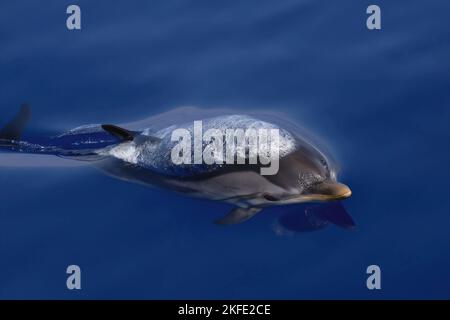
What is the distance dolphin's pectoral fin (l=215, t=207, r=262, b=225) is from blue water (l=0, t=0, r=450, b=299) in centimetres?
8

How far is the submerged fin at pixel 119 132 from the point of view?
8016 mm

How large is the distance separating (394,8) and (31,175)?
564 cm

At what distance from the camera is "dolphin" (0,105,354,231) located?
725cm

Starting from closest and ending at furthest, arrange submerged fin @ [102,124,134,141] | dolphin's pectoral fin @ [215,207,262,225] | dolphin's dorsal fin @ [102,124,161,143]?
dolphin's pectoral fin @ [215,207,262,225]
submerged fin @ [102,124,134,141]
dolphin's dorsal fin @ [102,124,161,143]

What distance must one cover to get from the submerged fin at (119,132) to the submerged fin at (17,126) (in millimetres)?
1466

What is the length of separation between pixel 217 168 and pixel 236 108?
1.76m

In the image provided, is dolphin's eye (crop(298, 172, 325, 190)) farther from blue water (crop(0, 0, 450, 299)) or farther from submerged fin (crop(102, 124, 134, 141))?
submerged fin (crop(102, 124, 134, 141))

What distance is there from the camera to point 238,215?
291 inches

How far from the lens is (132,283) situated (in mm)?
6812

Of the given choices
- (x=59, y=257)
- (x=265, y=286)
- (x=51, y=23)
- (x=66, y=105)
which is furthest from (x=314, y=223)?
(x=51, y=23)

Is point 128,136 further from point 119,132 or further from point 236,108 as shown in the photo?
point 236,108

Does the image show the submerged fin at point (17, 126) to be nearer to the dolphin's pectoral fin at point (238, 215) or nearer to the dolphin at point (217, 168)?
the dolphin at point (217, 168)

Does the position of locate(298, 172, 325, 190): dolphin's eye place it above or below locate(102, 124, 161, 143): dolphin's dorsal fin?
below

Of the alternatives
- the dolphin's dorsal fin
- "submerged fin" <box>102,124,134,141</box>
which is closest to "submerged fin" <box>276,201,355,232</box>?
the dolphin's dorsal fin
